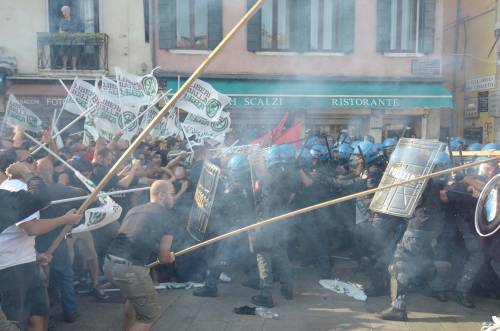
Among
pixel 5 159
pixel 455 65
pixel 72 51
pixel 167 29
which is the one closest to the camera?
pixel 5 159

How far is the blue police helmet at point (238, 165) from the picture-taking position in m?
5.62

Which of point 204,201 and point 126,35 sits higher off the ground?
point 126,35

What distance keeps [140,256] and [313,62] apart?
999 cm

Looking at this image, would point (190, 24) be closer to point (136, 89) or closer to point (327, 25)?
point (327, 25)

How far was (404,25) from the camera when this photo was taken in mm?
12062

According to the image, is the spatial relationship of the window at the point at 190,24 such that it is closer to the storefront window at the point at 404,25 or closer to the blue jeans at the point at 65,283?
the storefront window at the point at 404,25

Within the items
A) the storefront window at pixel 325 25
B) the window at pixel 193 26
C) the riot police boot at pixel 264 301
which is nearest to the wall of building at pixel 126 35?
the window at pixel 193 26

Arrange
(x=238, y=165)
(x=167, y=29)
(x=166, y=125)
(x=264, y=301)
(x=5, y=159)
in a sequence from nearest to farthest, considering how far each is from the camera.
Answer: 1. (x=5, y=159)
2. (x=264, y=301)
3. (x=238, y=165)
4. (x=166, y=125)
5. (x=167, y=29)

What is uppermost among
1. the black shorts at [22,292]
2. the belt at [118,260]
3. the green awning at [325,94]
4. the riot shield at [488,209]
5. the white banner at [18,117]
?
the green awning at [325,94]

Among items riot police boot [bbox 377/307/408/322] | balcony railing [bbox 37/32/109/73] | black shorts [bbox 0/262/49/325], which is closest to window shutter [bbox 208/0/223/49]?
balcony railing [bbox 37/32/109/73]

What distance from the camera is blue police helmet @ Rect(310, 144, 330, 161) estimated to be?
7236 mm

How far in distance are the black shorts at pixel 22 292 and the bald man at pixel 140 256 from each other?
540mm

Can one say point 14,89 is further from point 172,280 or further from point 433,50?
point 433,50

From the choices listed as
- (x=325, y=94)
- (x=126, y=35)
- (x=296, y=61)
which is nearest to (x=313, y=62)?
(x=296, y=61)
